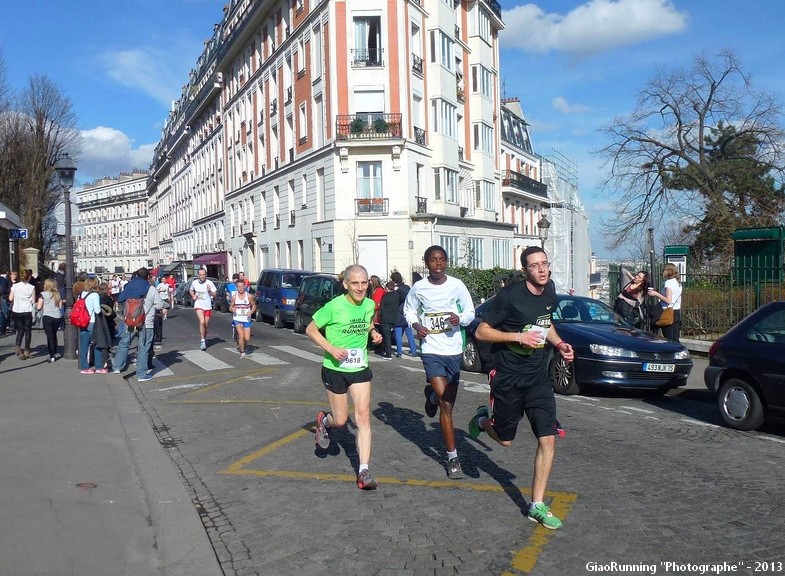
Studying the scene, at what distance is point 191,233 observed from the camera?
73625 millimetres

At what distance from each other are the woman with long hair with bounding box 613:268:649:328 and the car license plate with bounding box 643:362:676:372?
4445 mm

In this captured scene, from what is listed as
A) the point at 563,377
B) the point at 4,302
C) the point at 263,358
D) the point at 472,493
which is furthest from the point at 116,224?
the point at 472,493

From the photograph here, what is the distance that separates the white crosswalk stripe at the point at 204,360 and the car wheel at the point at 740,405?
8.92m

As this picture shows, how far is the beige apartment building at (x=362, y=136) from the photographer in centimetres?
3475

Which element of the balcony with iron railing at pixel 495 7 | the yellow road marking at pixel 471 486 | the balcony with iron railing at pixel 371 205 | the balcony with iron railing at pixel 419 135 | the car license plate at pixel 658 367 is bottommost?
Answer: the yellow road marking at pixel 471 486

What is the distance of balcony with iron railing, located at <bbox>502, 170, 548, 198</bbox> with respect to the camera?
182ft

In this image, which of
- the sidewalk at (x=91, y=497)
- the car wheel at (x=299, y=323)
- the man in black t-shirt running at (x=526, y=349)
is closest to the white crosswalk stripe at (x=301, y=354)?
the car wheel at (x=299, y=323)

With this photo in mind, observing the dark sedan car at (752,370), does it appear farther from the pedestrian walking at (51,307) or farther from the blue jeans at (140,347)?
the pedestrian walking at (51,307)

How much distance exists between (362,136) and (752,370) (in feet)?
91.0

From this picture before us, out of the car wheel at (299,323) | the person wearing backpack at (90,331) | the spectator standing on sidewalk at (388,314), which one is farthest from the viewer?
the car wheel at (299,323)

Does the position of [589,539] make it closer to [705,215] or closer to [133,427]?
[133,427]

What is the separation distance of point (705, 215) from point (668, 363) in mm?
21965

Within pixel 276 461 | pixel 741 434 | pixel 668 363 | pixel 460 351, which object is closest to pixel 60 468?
pixel 276 461

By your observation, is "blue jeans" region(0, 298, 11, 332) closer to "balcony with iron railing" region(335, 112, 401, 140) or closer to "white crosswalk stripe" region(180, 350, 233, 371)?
Answer: "white crosswalk stripe" region(180, 350, 233, 371)
